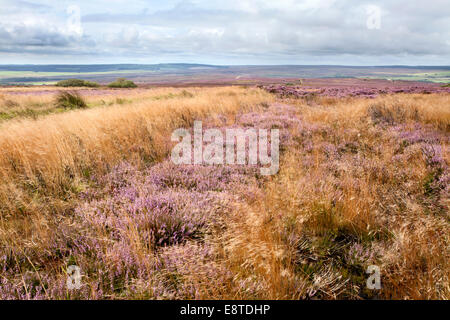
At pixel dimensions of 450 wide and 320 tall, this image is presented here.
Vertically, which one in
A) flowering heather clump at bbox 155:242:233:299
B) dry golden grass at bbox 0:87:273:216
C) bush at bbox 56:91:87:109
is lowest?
flowering heather clump at bbox 155:242:233:299

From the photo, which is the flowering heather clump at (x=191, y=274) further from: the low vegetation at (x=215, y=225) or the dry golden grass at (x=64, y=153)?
the dry golden grass at (x=64, y=153)

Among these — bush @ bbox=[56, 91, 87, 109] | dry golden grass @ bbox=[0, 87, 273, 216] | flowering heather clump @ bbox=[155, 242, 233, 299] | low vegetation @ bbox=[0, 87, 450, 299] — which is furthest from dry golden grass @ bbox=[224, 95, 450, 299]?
Result: bush @ bbox=[56, 91, 87, 109]

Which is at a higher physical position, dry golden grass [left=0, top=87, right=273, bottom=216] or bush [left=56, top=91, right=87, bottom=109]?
bush [left=56, top=91, right=87, bottom=109]

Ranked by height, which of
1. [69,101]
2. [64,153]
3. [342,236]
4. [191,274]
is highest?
[69,101]

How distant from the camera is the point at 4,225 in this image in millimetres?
2943

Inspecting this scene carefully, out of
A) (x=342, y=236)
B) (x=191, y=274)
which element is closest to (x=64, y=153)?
(x=191, y=274)

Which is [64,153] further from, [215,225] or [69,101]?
[69,101]

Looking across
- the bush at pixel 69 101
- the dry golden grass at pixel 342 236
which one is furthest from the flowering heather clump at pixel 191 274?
the bush at pixel 69 101

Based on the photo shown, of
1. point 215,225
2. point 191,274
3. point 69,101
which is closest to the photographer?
point 191,274

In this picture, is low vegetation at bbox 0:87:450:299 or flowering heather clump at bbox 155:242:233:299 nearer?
flowering heather clump at bbox 155:242:233:299

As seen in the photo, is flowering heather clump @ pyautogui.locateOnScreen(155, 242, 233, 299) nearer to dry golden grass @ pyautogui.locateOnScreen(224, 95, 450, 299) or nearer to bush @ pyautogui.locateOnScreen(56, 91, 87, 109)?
dry golden grass @ pyautogui.locateOnScreen(224, 95, 450, 299)
